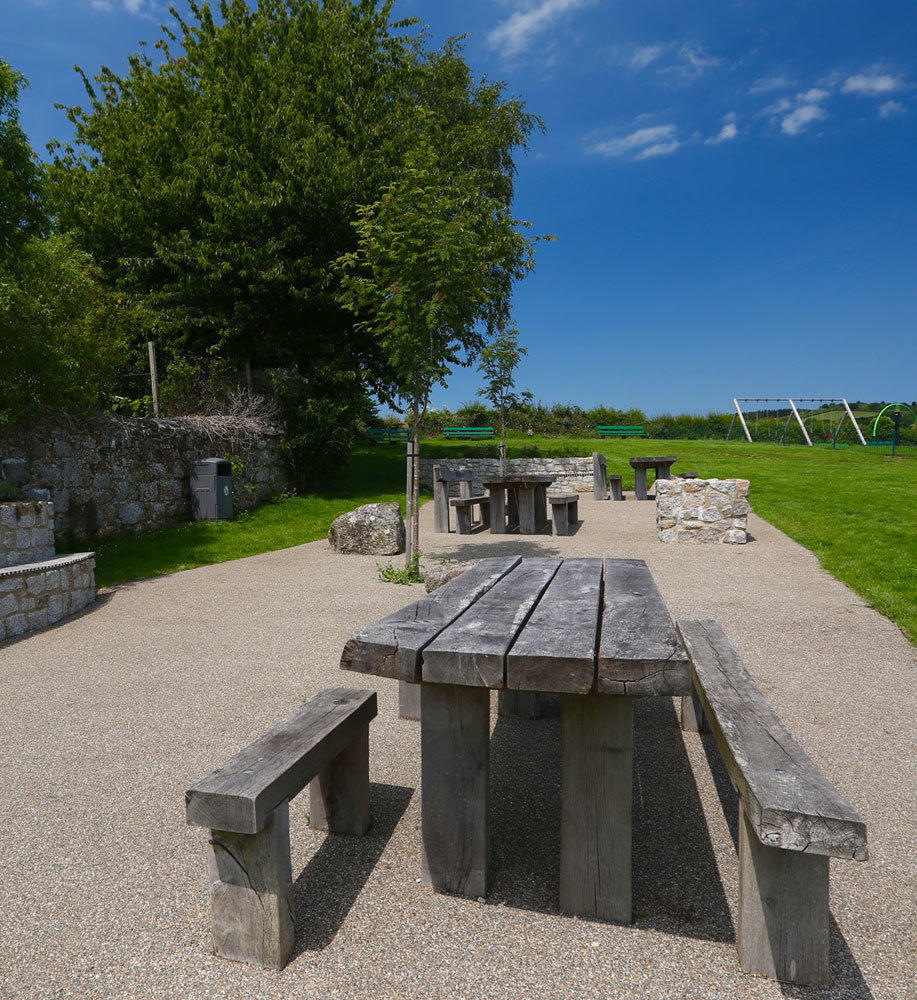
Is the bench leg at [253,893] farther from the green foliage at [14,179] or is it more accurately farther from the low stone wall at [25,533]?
the green foliage at [14,179]

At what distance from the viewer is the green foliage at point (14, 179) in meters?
7.15

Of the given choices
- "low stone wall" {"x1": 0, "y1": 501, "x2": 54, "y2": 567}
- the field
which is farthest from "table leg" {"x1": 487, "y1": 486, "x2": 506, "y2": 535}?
"low stone wall" {"x1": 0, "y1": 501, "x2": 54, "y2": 567}

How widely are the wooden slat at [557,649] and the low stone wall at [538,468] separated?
15.0 metres

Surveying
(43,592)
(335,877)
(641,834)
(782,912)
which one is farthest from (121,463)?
(782,912)

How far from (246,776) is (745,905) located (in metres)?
1.40

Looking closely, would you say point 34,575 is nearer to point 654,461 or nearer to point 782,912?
point 782,912

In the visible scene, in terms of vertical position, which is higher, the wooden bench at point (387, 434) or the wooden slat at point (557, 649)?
the wooden bench at point (387, 434)

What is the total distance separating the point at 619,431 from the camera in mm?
29547

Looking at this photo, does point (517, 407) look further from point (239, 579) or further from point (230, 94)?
point (239, 579)

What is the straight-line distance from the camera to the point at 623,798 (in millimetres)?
1972

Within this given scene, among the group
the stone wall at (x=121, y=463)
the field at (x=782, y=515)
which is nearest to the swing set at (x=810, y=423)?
the field at (x=782, y=515)

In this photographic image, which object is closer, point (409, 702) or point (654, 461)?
point (409, 702)

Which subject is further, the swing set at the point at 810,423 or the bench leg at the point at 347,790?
the swing set at the point at 810,423

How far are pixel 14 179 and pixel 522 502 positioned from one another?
7.97 metres
